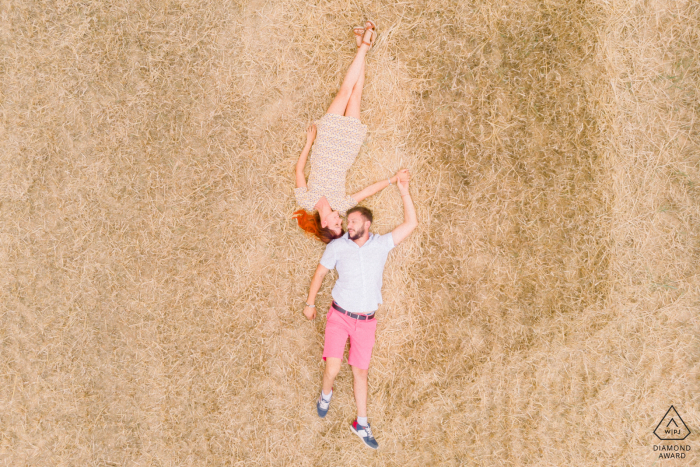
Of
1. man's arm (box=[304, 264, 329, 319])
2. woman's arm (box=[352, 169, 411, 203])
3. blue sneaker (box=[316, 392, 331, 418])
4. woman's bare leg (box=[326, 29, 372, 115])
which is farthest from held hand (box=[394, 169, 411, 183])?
blue sneaker (box=[316, 392, 331, 418])

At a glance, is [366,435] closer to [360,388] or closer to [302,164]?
[360,388]

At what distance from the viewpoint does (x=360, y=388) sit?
2.64m

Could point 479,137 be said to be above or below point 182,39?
below

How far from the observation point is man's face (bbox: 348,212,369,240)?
2.47m

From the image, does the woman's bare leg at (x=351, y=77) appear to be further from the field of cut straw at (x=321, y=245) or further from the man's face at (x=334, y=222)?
the man's face at (x=334, y=222)

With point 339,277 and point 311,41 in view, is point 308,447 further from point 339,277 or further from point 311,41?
point 311,41

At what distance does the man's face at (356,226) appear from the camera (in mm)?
2467

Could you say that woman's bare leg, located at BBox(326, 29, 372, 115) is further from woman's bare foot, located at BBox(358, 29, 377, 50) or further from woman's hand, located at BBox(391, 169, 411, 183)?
woman's hand, located at BBox(391, 169, 411, 183)

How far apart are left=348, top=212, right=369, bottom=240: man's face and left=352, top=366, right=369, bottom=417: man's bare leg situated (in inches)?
42.2

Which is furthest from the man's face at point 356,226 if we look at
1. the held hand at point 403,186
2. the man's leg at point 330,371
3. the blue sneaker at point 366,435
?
the blue sneaker at point 366,435

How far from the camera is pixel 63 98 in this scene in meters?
2.66

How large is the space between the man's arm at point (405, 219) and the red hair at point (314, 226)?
1.40 ft

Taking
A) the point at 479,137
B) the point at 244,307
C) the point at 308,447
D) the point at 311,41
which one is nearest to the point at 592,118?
the point at 479,137

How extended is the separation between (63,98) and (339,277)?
2.68 meters
